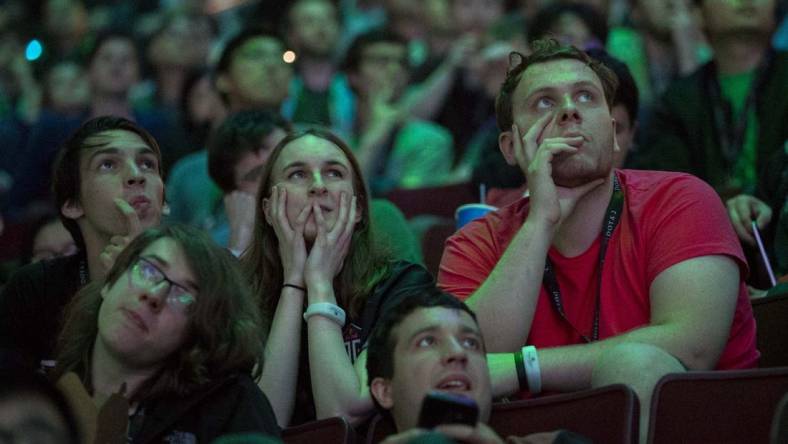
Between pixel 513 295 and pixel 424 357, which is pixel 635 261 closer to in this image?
pixel 513 295

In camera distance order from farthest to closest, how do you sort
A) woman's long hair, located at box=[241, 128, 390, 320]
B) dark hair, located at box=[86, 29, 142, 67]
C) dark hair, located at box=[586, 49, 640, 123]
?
dark hair, located at box=[86, 29, 142, 67] < dark hair, located at box=[586, 49, 640, 123] < woman's long hair, located at box=[241, 128, 390, 320]

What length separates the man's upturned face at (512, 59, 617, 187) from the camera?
140 inches

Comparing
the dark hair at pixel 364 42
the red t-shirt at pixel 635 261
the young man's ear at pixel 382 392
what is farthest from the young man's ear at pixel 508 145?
the dark hair at pixel 364 42

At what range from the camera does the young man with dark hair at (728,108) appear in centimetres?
511

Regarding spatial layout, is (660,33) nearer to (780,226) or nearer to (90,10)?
(780,226)

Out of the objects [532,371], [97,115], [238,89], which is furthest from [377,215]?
[97,115]

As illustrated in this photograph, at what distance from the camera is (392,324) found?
3.01 meters

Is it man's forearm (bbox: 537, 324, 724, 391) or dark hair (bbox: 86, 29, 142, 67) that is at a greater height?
dark hair (bbox: 86, 29, 142, 67)

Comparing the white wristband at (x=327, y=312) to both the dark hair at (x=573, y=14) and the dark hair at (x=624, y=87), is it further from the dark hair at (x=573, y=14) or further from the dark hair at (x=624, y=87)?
the dark hair at (x=573, y=14)

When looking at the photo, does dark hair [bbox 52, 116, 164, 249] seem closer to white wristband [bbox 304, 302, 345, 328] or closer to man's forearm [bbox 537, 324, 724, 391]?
white wristband [bbox 304, 302, 345, 328]

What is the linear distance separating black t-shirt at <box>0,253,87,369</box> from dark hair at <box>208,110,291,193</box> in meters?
0.97

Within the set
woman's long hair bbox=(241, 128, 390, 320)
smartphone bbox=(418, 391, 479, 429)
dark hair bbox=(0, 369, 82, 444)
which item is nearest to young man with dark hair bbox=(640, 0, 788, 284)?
woman's long hair bbox=(241, 128, 390, 320)

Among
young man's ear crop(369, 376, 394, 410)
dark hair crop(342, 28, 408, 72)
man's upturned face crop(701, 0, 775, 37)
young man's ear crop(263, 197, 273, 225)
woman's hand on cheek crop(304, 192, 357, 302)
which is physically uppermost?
dark hair crop(342, 28, 408, 72)

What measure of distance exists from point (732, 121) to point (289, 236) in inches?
85.2
